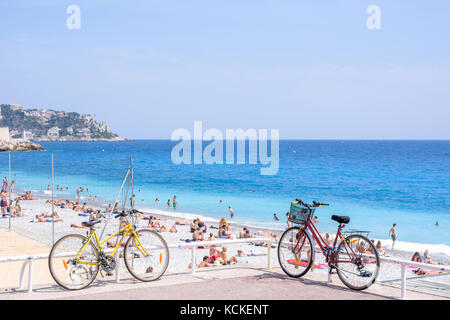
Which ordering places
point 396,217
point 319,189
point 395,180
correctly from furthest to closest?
point 395,180
point 319,189
point 396,217

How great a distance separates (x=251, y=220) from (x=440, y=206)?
24.9m

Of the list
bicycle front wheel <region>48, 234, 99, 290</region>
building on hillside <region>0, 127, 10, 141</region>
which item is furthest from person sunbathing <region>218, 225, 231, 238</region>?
building on hillside <region>0, 127, 10, 141</region>

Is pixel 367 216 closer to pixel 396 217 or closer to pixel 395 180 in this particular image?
pixel 396 217

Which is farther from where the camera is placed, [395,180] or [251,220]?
[395,180]

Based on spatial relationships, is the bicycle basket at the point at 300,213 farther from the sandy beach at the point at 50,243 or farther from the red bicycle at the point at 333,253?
the sandy beach at the point at 50,243

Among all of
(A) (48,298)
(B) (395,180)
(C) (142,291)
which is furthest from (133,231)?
(B) (395,180)

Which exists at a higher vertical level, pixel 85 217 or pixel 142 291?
pixel 142 291

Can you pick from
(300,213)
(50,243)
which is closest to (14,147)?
(50,243)

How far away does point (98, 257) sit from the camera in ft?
21.7

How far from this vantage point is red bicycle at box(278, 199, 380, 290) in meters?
6.39

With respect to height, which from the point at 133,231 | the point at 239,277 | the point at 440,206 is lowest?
the point at 440,206

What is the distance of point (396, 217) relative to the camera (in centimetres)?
4078

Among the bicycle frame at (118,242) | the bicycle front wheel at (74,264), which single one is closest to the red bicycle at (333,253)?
the bicycle frame at (118,242)

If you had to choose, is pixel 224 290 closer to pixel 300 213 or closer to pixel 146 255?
pixel 146 255
